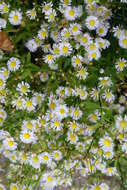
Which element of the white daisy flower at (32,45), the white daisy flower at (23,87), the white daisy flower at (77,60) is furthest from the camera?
the white daisy flower at (32,45)

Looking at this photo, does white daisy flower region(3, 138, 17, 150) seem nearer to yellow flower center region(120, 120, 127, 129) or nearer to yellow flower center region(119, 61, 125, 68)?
yellow flower center region(120, 120, 127, 129)

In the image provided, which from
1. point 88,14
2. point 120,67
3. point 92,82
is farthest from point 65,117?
point 88,14

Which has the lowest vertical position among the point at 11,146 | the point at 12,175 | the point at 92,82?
the point at 12,175

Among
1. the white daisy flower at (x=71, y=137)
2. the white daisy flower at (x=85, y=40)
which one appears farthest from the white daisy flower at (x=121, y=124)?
the white daisy flower at (x=85, y=40)

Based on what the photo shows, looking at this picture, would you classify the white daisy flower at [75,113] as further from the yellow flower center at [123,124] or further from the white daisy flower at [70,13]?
the white daisy flower at [70,13]

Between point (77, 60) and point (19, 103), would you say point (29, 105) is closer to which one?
point (19, 103)

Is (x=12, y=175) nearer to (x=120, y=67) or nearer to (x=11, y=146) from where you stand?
(x=11, y=146)
